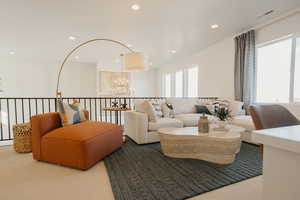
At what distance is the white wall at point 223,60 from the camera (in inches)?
123

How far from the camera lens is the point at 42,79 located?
256 inches

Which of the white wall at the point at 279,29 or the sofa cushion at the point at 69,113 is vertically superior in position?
the white wall at the point at 279,29

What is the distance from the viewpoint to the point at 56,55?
18.7ft

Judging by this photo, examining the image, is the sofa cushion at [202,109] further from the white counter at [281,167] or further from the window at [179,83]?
the white counter at [281,167]

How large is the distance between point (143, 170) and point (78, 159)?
0.82 metres

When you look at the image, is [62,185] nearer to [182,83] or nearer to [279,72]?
[279,72]

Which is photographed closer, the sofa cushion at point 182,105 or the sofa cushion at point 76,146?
the sofa cushion at point 76,146

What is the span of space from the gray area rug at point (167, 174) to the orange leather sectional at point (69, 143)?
0.89 feet

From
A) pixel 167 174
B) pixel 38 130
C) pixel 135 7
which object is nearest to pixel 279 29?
pixel 135 7

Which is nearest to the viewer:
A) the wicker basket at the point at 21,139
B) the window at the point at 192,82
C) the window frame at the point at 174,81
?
the wicker basket at the point at 21,139

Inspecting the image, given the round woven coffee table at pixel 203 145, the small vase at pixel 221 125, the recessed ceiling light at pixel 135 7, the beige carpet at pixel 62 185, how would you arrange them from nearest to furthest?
the beige carpet at pixel 62 185 < the round woven coffee table at pixel 203 145 < the small vase at pixel 221 125 < the recessed ceiling light at pixel 135 7

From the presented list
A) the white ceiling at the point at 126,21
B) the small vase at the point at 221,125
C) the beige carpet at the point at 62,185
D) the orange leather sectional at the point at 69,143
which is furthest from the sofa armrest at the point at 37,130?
the small vase at the point at 221,125

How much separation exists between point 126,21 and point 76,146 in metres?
2.74

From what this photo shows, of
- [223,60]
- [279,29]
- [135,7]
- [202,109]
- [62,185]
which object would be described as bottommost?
[62,185]
